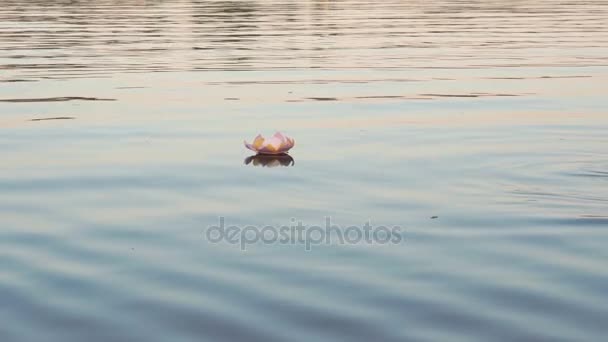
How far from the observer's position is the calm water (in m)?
6.10

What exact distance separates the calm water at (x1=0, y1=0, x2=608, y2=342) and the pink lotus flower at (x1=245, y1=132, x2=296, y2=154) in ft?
0.71

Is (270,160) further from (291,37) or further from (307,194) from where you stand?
(291,37)

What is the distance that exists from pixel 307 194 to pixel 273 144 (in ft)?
6.34

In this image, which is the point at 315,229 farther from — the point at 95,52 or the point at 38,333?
the point at 95,52

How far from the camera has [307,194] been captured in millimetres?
9211

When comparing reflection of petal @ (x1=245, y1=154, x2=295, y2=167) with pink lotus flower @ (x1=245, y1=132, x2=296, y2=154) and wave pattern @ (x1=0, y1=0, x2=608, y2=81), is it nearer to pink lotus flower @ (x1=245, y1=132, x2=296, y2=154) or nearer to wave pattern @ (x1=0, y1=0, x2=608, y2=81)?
pink lotus flower @ (x1=245, y1=132, x2=296, y2=154)

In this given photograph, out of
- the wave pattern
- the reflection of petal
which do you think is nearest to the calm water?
the reflection of petal

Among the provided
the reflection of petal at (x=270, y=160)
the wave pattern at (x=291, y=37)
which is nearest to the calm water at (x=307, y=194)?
the reflection of petal at (x=270, y=160)

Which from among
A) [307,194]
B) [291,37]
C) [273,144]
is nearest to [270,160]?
[273,144]

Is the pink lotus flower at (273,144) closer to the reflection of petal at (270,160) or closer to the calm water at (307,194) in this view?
the reflection of petal at (270,160)

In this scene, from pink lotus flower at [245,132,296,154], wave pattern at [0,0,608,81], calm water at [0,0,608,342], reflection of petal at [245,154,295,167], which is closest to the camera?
calm water at [0,0,608,342]

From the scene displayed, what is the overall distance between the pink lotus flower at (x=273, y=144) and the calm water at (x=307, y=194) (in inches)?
8.5

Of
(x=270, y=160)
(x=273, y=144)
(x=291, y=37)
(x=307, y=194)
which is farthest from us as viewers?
(x=291, y=37)

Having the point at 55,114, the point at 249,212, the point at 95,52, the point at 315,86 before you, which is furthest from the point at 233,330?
the point at 95,52
